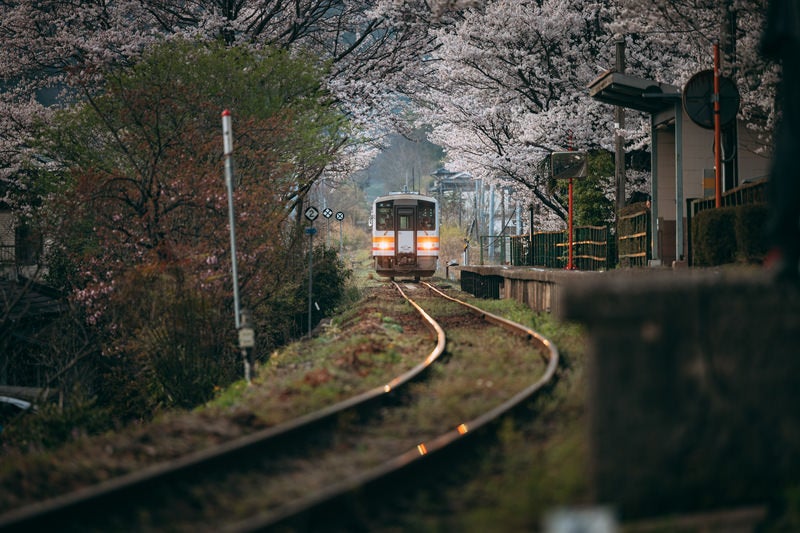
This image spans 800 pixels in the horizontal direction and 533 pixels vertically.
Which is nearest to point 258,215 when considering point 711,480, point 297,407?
point 297,407

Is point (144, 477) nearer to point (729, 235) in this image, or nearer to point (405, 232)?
point (729, 235)

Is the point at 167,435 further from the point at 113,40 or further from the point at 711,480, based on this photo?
the point at 113,40

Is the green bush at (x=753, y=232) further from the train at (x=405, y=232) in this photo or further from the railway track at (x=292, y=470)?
the train at (x=405, y=232)

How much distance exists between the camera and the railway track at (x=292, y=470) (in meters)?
4.38

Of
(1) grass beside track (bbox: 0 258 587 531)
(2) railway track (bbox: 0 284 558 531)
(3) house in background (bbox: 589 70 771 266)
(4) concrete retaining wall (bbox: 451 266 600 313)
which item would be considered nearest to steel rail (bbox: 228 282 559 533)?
(2) railway track (bbox: 0 284 558 531)

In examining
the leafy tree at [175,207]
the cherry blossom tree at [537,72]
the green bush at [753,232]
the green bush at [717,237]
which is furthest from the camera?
the cherry blossom tree at [537,72]

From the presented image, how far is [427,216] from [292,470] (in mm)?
24325

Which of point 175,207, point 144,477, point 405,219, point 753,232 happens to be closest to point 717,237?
point 753,232

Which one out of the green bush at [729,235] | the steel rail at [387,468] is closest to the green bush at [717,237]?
the green bush at [729,235]

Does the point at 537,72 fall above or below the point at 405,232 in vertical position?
above

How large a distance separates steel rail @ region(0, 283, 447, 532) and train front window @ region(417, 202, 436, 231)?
879 inches

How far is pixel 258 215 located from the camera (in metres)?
15.2

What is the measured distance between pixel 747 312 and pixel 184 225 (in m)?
12.1

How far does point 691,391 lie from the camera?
4.04 m
